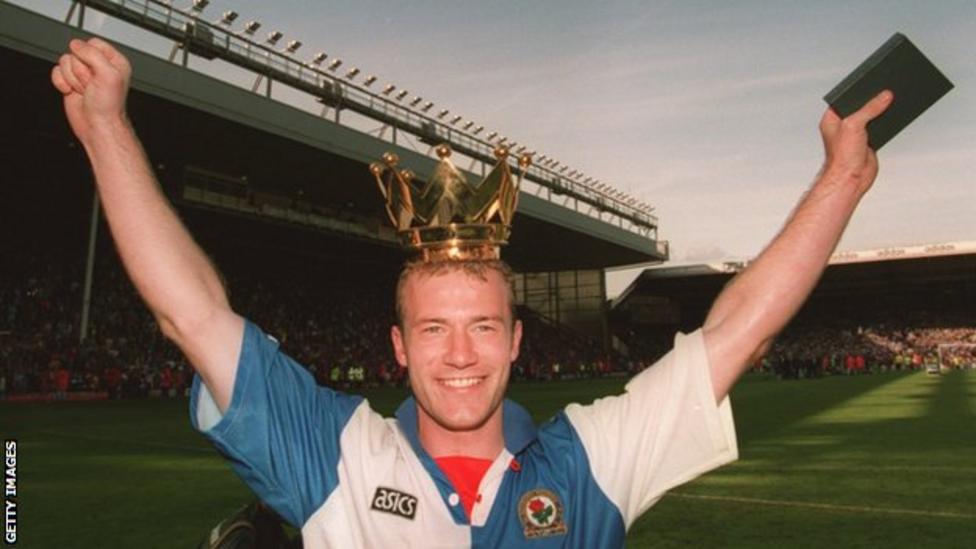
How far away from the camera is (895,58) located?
1.85 m

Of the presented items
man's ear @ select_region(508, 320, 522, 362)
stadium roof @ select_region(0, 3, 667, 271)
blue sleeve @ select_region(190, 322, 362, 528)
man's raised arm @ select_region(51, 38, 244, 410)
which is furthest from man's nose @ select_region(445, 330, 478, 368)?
stadium roof @ select_region(0, 3, 667, 271)

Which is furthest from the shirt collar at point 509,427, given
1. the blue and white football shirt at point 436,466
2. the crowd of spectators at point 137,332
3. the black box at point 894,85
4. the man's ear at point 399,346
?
the crowd of spectators at point 137,332

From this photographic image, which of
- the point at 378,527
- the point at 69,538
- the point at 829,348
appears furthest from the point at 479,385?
the point at 829,348

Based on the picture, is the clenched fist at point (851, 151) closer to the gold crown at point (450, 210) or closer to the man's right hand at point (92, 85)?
the gold crown at point (450, 210)

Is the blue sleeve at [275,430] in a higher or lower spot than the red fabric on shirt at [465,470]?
higher

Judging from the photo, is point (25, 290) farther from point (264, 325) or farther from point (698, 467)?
point (698, 467)

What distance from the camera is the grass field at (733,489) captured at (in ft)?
16.5

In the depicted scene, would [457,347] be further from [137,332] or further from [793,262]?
[137,332]

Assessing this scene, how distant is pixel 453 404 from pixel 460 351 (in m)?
0.15

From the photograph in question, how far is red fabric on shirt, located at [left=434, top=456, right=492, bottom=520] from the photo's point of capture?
82.5 inches

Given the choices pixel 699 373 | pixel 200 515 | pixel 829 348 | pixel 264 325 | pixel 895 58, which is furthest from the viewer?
pixel 829 348

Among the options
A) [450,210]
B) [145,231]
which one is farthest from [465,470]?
[145,231]

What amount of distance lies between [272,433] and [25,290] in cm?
2677

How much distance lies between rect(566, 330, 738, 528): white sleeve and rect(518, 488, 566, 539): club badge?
15 centimetres
